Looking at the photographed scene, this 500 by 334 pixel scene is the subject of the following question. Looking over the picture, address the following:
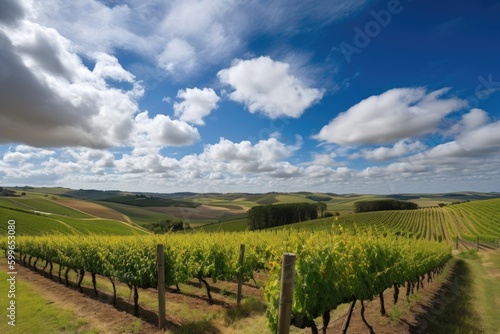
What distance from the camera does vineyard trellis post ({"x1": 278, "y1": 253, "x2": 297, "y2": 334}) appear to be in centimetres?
484

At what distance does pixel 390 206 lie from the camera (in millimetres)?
125062

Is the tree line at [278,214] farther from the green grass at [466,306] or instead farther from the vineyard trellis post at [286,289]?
the vineyard trellis post at [286,289]

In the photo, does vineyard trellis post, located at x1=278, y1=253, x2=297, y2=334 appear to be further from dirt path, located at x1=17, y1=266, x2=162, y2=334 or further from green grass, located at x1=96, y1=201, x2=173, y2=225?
green grass, located at x1=96, y1=201, x2=173, y2=225

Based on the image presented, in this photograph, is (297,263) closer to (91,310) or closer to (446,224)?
(91,310)

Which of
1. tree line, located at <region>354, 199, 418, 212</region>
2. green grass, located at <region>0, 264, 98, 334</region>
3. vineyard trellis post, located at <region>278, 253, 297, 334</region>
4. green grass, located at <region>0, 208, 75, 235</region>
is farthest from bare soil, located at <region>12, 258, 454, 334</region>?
tree line, located at <region>354, 199, 418, 212</region>

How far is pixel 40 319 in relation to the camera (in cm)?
1056

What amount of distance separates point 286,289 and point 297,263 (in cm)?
145

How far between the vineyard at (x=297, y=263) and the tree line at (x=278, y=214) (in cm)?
8970

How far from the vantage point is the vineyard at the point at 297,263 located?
19.9ft

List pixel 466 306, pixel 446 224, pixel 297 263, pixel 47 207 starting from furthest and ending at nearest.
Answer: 1. pixel 47 207
2. pixel 446 224
3. pixel 466 306
4. pixel 297 263

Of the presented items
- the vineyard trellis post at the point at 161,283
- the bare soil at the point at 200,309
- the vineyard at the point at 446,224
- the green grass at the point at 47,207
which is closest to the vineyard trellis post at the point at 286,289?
the bare soil at the point at 200,309

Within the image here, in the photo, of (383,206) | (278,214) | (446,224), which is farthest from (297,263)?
(383,206)

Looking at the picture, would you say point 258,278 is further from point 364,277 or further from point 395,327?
point 364,277

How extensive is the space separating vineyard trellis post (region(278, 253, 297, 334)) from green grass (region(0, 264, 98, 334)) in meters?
7.78
